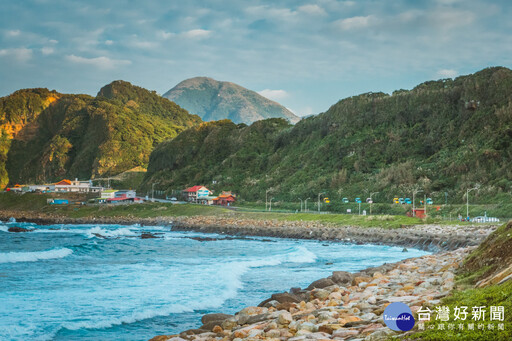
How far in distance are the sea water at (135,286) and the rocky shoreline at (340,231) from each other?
365 centimetres

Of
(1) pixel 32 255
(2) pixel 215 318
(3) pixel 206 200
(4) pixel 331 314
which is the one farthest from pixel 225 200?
(4) pixel 331 314

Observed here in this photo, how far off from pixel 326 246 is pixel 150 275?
25.3m

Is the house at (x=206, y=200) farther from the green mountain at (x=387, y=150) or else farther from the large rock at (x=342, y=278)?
the large rock at (x=342, y=278)

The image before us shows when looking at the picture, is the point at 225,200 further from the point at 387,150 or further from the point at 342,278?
the point at 342,278

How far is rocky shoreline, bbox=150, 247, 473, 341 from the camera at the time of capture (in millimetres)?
9234

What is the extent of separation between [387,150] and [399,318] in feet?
335

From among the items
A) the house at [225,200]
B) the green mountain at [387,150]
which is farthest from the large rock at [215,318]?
the house at [225,200]

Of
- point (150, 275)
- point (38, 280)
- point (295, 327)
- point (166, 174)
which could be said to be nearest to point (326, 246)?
point (150, 275)

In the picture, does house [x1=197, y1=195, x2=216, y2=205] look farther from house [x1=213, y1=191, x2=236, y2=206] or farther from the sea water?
the sea water

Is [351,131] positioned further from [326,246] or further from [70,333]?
[70,333]

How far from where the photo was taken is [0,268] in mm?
32469

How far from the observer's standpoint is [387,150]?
4163 inches

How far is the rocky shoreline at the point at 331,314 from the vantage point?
30.3ft

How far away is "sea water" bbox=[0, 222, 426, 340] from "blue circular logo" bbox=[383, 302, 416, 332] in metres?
9.61
